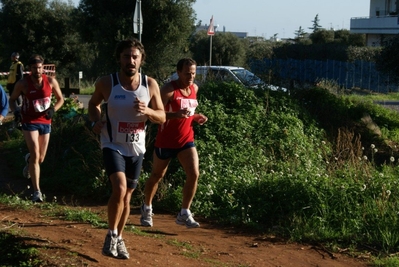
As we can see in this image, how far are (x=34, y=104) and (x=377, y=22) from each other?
1876 inches

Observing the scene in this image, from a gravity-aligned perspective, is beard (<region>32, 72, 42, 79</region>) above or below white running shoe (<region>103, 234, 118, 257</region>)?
above

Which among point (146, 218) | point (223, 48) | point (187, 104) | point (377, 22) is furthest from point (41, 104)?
point (377, 22)

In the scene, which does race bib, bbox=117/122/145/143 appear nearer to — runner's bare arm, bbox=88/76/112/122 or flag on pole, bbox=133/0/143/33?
runner's bare arm, bbox=88/76/112/122

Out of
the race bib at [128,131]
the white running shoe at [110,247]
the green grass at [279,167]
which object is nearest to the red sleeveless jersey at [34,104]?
the green grass at [279,167]

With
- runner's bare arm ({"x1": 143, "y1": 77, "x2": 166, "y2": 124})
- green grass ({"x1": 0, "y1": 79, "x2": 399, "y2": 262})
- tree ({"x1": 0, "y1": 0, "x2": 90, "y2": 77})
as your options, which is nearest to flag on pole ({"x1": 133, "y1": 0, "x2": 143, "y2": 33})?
green grass ({"x1": 0, "y1": 79, "x2": 399, "y2": 262})

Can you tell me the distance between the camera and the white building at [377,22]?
52.5 metres

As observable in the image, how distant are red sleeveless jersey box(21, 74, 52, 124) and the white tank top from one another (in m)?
3.24

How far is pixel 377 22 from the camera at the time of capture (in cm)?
5397

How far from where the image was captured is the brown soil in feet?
20.7

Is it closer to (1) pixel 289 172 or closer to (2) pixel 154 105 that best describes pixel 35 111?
(2) pixel 154 105

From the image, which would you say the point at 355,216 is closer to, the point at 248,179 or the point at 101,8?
the point at 248,179

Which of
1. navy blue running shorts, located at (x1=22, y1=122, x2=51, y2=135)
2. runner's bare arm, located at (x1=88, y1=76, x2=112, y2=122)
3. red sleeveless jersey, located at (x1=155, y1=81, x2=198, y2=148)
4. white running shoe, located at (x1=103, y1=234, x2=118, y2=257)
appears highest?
runner's bare arm, located at (x1=88, y1=76, x2=112, y2=122)

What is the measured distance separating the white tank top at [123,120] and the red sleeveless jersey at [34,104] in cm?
324

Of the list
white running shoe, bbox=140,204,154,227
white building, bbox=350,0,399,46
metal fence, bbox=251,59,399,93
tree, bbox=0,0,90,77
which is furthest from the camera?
white building, bbox=350,0,399,46
